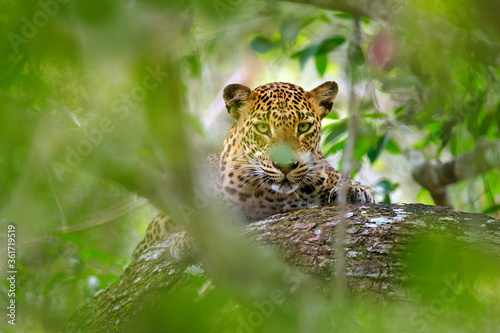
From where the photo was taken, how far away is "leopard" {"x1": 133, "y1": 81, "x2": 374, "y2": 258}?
5.90 m

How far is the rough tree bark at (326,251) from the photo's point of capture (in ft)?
12.3

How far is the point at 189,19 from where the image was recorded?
1.25m

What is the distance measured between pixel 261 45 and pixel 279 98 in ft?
3.01

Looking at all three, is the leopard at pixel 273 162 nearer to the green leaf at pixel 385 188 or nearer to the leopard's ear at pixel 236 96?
the leopard's ear at pixel 236 96

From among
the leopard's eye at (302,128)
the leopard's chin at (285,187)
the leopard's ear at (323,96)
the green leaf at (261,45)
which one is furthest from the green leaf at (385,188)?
the green leaf at (261,45)

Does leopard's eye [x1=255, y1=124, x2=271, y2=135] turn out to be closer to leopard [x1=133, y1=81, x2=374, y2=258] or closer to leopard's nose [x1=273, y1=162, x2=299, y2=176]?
leopard [x1=133, y1=81, x2=374, y2=258]

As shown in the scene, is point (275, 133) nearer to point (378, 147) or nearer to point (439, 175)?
point (378, 147)

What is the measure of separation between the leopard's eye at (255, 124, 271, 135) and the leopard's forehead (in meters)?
0.21

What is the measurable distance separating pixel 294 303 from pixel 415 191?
25.5 ft

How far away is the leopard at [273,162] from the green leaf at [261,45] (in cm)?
52

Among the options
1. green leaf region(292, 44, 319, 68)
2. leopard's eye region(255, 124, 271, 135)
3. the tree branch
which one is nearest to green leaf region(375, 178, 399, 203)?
the tree branch

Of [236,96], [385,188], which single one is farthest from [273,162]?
[385,188]

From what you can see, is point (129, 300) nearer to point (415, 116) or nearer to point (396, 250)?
point (396, 250)

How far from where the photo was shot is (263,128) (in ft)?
20.3
